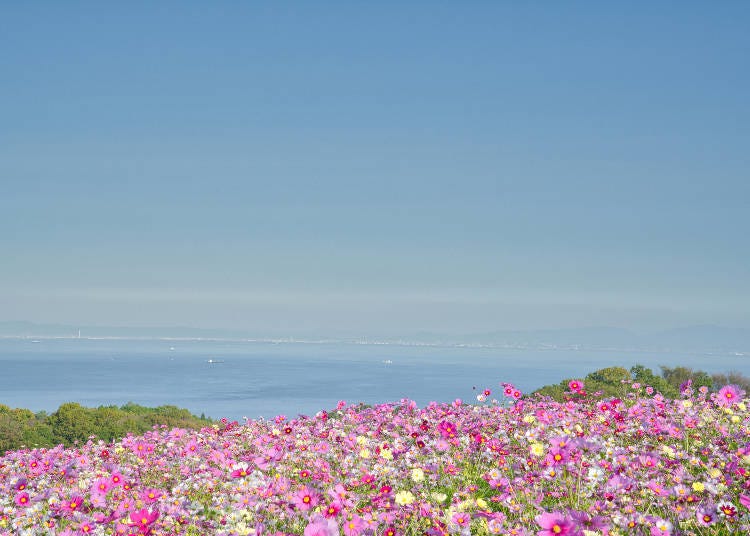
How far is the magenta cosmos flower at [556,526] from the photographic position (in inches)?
143

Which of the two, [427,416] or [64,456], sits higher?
[427,416]

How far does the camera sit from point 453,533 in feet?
14.4

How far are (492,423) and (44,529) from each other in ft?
18.0

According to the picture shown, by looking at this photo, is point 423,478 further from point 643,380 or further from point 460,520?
point 643,380

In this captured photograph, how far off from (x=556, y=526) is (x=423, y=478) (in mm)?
2112

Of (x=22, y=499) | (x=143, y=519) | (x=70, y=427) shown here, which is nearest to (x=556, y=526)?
(x=143, y=519)

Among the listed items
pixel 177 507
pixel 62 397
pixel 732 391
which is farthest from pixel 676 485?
pixel 62 397

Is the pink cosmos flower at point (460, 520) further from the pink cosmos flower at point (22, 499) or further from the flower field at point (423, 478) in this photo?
the pink cosmos flower at point (22, 499)

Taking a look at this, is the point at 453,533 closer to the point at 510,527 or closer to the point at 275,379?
the point at 510,527

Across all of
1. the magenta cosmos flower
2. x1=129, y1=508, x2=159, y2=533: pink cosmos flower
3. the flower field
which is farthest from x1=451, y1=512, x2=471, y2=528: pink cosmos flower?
x1=129, y1=508, x2=159, y2=533: pink cosmos flower

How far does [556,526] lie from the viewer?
12.0 ft

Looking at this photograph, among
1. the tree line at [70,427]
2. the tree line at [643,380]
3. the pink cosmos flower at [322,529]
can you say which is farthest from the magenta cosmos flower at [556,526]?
the tree line at [70,427]

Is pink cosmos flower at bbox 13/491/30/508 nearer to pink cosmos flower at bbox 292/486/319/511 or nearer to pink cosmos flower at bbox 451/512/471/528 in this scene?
pink cosmos flower at bbox 292/486/319/511

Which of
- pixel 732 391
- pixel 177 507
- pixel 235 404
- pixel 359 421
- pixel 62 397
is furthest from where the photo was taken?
pixel 62 397
